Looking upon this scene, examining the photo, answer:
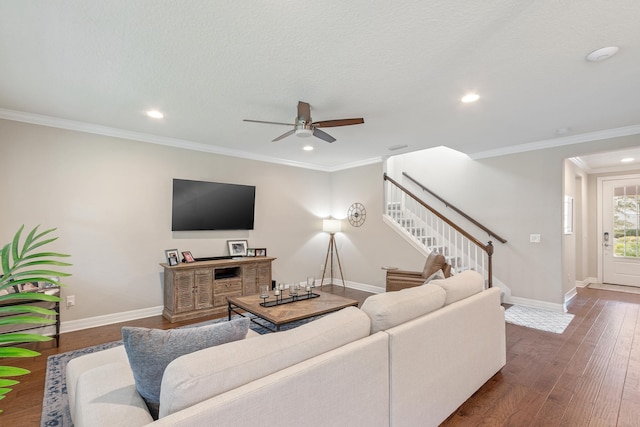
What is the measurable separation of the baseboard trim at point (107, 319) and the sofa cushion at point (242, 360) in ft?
11.7

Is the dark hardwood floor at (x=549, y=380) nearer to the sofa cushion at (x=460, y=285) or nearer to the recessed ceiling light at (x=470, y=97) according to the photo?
the sofa cushion at (x=460, y=285)

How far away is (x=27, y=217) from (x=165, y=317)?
1.96 m

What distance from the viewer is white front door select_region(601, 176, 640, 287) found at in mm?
5750

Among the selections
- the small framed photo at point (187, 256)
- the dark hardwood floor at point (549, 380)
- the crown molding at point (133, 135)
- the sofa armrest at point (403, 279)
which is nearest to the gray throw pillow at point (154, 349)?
the dark hardwood floor at point (549, 380)

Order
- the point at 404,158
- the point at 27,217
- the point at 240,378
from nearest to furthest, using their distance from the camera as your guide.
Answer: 1. the point at 240,378
2. the point at 27,217
3. the point at 404,158

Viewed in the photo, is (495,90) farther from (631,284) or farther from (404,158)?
(631,284)

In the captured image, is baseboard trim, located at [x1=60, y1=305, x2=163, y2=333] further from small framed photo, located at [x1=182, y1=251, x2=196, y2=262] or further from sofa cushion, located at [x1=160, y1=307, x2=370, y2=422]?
sofa cushion, located at [x1=160, y1=307, x2=370, y2=422]

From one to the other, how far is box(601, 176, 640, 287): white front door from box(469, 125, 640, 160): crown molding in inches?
106

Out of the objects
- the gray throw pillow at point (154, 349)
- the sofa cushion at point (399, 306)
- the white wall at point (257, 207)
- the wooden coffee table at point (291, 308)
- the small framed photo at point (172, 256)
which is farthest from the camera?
the small framed photo at point (172, 256)

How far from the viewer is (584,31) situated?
2.04m

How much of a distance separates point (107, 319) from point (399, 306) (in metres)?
3.88

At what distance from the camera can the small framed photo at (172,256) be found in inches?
160

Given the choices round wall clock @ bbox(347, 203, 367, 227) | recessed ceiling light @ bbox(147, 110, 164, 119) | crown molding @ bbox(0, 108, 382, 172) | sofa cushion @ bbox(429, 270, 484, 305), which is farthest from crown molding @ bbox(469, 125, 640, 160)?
recessed ceiling light @ bbox(147, 110, 164, 119)

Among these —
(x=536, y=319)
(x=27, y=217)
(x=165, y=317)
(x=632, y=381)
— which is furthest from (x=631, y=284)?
(x=27, y=217)
